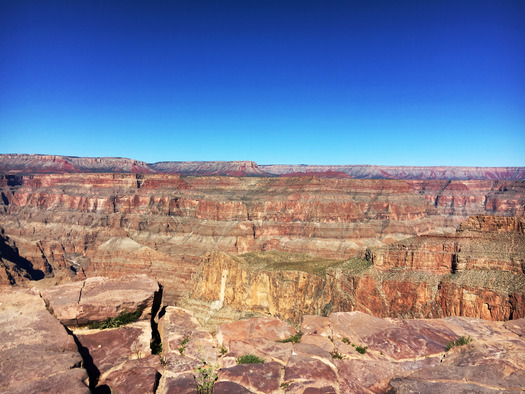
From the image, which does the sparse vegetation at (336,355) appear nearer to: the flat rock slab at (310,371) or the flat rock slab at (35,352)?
the flat rock slab at (310,371)

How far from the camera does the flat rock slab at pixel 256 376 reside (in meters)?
7.43

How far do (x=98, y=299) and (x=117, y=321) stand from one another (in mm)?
1015

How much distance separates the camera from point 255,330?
11070 mm

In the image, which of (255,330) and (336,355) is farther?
(255,330)

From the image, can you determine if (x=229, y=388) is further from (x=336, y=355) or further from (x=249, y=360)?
(x=336, y=355)

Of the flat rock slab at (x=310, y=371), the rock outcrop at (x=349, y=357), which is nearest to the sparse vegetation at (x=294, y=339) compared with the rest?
the rock outcrop at (x=349, y=357)

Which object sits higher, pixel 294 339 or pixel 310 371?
pixel 310 371

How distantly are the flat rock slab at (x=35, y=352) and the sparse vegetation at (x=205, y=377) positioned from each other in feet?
7.99

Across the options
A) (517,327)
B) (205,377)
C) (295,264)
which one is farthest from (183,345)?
(295,264)

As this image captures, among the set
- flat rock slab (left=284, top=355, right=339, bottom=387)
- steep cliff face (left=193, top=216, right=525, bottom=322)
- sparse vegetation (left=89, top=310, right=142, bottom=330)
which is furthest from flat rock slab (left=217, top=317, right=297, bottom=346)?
steep cliff face (left=193, top=216, right=525, bottom=322)

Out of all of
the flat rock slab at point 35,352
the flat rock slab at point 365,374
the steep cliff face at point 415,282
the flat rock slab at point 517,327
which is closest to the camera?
the flat rock slab at point 35,352

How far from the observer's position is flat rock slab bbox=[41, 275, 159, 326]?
9.64 m

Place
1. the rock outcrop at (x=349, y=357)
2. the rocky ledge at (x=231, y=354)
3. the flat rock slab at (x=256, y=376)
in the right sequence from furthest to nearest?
1. the rock outcrop at (x=349, y=357)
2. the flat rock slab at (x=256, y=376)
3. the rocky ledge at (x=231, y=354)

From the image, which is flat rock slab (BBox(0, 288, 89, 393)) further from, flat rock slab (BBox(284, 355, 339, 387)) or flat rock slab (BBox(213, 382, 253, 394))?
flat rock slab (BBox(284, 355, 339, 387))
